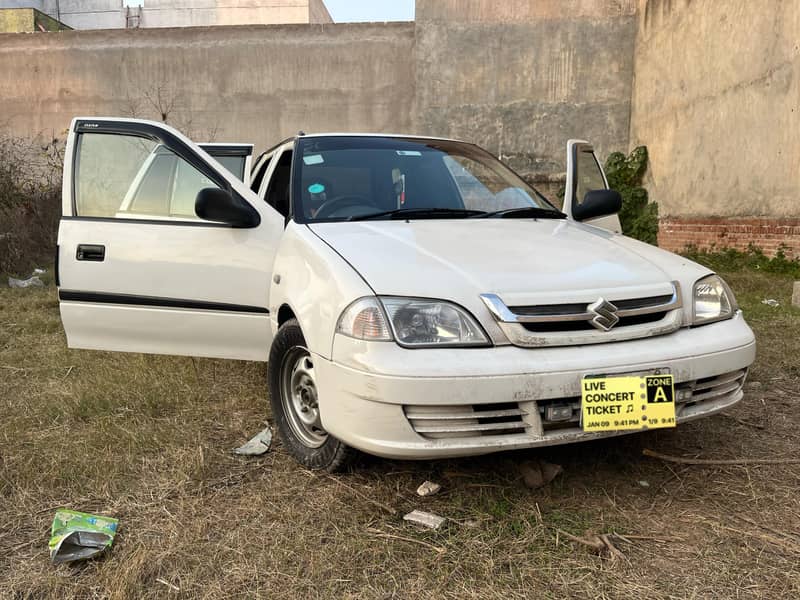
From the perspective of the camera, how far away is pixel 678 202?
406 inches

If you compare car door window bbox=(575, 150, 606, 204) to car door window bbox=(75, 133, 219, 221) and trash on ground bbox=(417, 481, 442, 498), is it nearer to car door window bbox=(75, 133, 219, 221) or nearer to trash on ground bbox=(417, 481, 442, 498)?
trash on ground bbox=(417, 481, 442, 498)

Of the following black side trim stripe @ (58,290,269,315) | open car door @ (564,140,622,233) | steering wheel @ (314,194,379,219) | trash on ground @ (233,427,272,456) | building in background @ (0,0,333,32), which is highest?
building in background @ (0,0,333,32)

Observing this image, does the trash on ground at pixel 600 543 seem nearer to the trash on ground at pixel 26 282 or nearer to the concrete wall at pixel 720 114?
the concrete wall at pixel 720 114

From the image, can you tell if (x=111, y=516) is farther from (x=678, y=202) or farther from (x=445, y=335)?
(x=678, y=202)

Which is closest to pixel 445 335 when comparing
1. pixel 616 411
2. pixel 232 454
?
pixel 616 411

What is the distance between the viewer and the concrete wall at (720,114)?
7.70m

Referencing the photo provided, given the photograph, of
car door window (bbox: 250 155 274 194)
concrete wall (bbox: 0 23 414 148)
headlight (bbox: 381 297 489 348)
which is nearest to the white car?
headlight (bbox: 381 297 489 348)

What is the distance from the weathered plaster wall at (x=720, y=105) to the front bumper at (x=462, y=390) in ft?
22.2

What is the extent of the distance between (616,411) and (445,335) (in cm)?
62

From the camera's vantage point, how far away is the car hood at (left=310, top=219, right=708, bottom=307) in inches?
86.8

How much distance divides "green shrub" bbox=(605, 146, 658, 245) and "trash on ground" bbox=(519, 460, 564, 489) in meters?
9.46

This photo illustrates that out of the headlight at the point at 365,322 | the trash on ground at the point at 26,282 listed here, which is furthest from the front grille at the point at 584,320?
the trash on ground at the point at 26,282

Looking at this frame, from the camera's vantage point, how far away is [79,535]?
209 centimetres

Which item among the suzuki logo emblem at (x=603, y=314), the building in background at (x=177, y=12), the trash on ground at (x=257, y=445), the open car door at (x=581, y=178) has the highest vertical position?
Answer: the building in background at (x=177, y=12)
